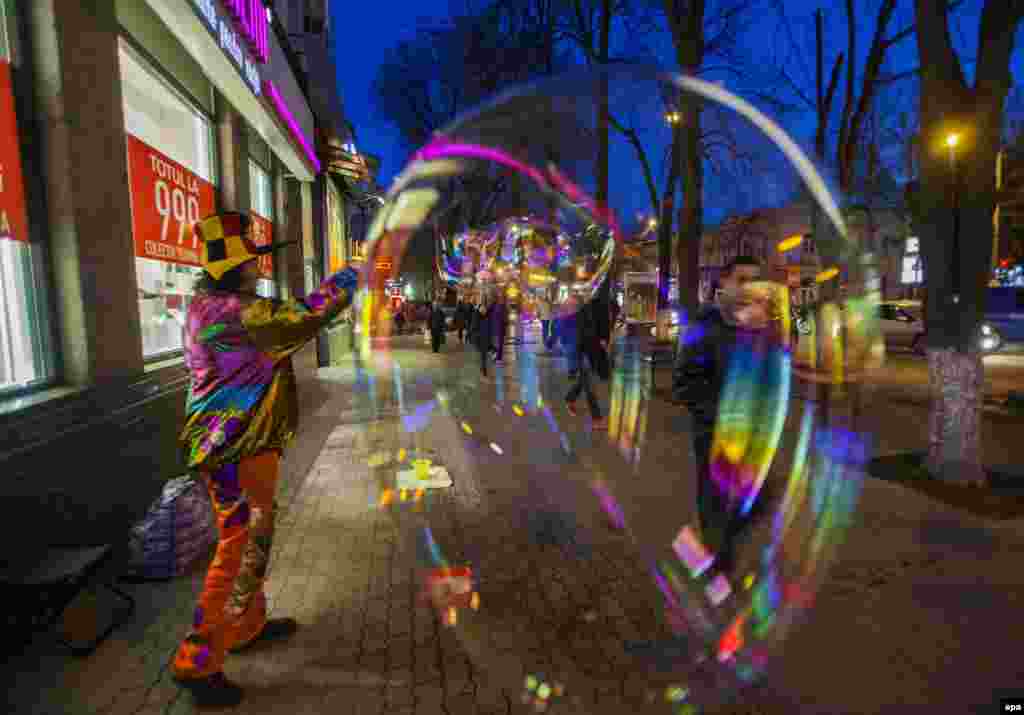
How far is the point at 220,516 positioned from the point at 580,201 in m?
13.0

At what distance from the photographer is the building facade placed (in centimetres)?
367

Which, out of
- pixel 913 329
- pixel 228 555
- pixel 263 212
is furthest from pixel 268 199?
pixel 913 329

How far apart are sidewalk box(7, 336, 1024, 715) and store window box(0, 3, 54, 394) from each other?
162cm

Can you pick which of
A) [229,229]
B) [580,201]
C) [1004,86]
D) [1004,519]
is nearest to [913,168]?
[580,201]

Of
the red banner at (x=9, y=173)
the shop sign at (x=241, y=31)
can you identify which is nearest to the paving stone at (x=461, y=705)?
the red banner at (x=9, y=173)

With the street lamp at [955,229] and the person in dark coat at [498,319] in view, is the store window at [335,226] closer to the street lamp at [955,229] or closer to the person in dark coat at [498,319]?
the person in dark coat at [498,319]

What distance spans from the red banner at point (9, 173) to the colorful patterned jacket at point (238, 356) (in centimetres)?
189

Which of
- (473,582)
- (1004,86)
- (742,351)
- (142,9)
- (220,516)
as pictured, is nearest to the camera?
A: (220,516)

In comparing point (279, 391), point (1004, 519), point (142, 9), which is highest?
point (142, 9)

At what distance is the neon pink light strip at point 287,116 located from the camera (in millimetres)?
8742

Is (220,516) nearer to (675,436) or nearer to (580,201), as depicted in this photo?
(675,436)

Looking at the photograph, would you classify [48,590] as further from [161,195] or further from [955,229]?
[955,229]

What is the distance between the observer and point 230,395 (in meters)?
2.59

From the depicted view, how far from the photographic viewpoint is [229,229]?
2678mm
